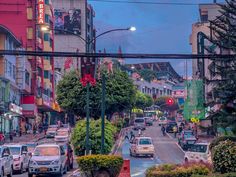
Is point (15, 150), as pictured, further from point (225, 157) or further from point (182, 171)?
point (225, 157)

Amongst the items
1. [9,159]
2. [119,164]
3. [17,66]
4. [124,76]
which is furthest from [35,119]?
[119,164]

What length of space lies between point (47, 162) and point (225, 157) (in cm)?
1386

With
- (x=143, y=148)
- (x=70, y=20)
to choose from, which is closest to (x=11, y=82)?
(x=143, y=148)

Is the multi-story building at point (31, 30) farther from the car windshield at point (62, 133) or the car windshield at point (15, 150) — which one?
the car windshield at point (15, 150)

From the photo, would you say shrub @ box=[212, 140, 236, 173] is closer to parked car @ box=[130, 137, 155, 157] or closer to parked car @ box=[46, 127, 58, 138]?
parked car @ box=[130, 137, 155, 157]

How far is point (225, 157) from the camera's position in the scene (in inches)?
838

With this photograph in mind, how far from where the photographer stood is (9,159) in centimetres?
3180

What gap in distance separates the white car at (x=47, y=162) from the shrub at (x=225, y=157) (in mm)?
13092

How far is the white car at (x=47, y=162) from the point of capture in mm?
32938

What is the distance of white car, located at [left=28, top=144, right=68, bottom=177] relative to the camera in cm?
3294

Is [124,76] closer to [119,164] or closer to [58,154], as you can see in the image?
[58,154]

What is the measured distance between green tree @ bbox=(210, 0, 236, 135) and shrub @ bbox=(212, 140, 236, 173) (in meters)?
2.70

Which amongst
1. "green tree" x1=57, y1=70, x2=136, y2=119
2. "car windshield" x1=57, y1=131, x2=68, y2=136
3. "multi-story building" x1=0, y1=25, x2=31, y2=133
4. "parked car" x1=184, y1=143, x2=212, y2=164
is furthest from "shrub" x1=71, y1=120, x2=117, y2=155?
"multi-story building" x1=0, y1=25, x2=31, y2=133

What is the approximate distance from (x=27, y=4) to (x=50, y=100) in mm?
23147
